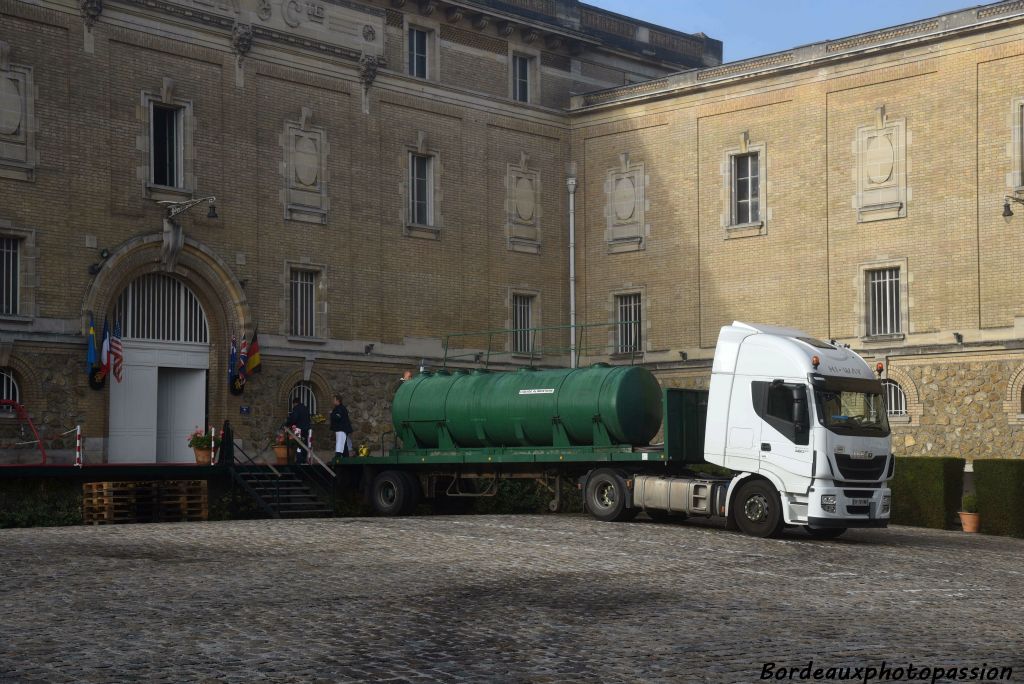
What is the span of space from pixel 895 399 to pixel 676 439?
12.8 m

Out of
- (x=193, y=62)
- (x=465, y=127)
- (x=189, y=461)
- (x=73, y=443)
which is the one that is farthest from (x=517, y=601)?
(x=465, y=127)

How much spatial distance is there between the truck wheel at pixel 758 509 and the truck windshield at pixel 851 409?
1.59 meters

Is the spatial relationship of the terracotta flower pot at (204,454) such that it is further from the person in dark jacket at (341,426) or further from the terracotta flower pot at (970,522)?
the terracotta flower pot at (970,522)

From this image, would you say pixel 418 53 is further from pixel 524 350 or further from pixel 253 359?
pixel 253 359

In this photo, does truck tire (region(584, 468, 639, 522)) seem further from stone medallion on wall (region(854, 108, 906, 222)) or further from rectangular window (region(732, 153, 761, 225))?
rectangular window (region(732, 153, 761, 225))

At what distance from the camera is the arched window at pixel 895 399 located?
37.1 meters

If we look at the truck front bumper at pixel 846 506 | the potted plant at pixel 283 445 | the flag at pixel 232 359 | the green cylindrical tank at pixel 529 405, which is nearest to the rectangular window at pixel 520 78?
the flag at pixel 232 359

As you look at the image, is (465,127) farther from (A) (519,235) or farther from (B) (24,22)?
(B) (24,22)

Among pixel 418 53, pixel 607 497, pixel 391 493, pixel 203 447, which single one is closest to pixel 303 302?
pixel 203 447

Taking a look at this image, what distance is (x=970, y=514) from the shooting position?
2912cm

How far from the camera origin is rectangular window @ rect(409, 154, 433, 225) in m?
40.7

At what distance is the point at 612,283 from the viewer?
43.3 meters

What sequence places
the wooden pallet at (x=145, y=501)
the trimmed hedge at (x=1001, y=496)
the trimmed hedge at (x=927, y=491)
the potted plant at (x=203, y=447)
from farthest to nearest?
the potted plant at (x=203, y=447), the trimmed hedge at (x=927, y=491), the trimmed hedge at (x=1001, y=496), the wooden pallet at (x=145, y=501)

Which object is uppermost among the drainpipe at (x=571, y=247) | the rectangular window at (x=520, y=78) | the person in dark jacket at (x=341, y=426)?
the rectangular window at (x=520, y=78)
